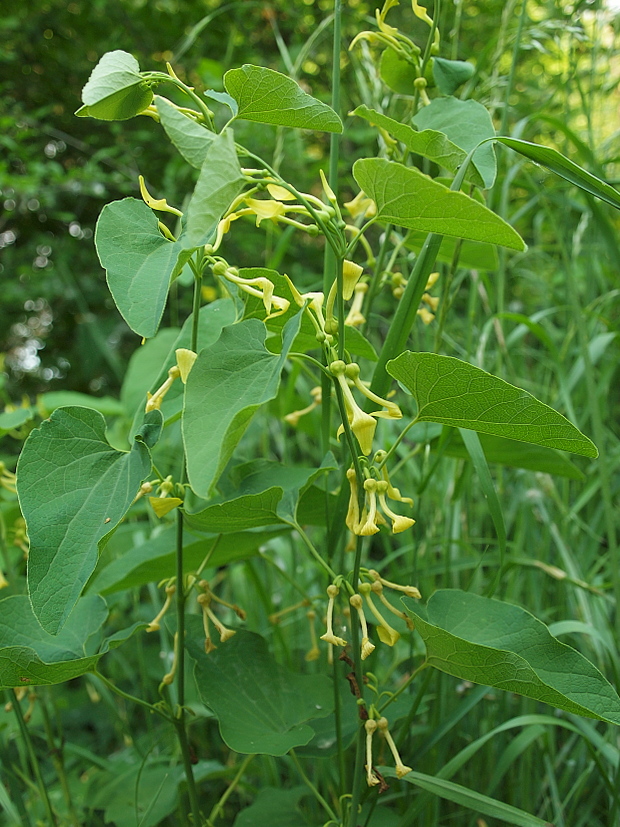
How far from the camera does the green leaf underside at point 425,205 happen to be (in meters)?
0.43

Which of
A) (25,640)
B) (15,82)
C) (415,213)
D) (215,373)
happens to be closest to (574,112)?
(415,213)

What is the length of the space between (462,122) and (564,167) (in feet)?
0.37

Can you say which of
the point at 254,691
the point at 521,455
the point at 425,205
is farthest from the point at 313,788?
the point at 425,205

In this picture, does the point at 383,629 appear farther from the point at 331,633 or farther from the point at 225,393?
the point at 225,393

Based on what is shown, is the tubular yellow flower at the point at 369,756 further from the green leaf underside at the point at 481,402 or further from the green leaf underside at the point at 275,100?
the green leaf underside at the point at 275,100

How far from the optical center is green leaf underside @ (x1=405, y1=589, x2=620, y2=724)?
48cm

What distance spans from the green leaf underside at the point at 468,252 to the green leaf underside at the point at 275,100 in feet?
0.84

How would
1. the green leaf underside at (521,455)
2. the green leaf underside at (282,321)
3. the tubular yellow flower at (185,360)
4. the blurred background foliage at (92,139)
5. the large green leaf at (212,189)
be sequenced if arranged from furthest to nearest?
the blurred background foliage at (92,139)
the green leaf underside at (521,455)
the green leaf underside at (282,321)
the tubular yellow flower at (185,360)
the large green leaf at (212,189)

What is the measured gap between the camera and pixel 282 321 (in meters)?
0.65

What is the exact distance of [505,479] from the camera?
1301 mm

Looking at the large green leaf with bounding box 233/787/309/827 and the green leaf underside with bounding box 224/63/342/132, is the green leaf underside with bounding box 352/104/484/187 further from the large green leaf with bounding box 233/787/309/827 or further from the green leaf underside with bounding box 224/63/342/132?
the large green leaf with bounding box 233/787/309/827

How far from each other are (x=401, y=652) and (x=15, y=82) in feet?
8.11

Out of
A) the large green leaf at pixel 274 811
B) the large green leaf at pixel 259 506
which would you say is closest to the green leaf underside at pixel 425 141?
the large green leaf at pixel 259 506

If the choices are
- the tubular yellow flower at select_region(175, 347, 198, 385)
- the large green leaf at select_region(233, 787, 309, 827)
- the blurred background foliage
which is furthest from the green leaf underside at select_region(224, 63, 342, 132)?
the blurred background foliage
